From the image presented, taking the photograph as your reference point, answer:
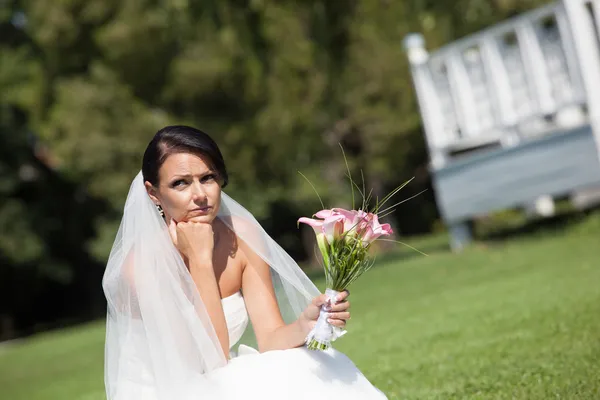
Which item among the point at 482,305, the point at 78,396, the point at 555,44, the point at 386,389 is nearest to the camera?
the point at 386,389

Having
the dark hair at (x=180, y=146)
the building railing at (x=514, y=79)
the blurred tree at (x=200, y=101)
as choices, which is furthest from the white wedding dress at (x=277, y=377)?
the blurred tree at (x=200, y=101)

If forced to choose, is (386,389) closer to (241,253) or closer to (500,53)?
(241,253)

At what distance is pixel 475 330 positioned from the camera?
6.85 meters

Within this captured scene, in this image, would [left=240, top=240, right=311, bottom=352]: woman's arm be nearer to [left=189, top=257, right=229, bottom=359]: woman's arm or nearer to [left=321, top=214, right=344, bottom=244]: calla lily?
[left=189, top=257, right=229, bottom=359]: woman's arm

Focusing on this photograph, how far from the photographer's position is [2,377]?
1391 centimetres

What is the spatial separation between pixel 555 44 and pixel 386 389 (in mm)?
7501

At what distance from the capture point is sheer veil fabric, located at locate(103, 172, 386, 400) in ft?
11.9

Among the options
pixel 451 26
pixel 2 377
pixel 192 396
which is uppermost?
pixel 451 26

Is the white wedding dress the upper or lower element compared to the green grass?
upper

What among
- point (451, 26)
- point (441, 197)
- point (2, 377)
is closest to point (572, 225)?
point (441, 197)

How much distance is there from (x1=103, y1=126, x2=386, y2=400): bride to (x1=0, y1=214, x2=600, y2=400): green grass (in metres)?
1.37

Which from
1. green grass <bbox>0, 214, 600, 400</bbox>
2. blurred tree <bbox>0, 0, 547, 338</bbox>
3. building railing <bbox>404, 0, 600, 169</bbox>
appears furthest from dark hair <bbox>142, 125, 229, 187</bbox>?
blurred tree <bbox>0, 0, 547, 338</bbox>

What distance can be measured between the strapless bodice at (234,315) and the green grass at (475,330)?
1.41 metres

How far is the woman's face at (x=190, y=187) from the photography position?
3.88 m
